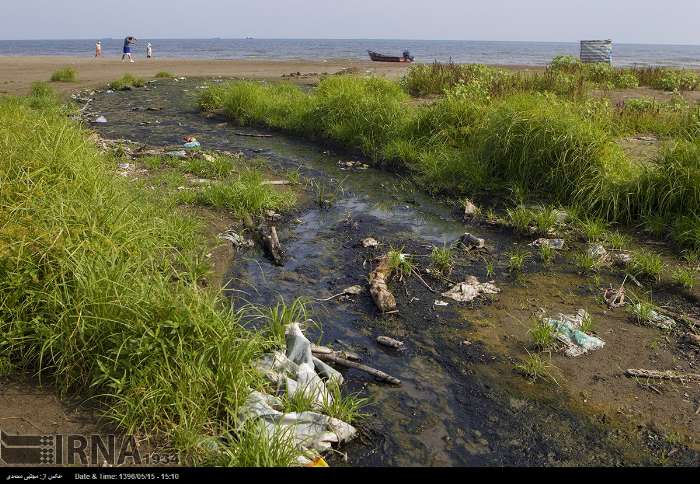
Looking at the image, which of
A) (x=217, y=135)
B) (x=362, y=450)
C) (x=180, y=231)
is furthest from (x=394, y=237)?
(x=217, y=135)

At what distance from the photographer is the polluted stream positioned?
11.7 ft

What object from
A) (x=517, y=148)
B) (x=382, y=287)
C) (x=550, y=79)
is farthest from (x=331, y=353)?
(x=550, y=79)

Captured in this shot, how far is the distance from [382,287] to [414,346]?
0.91 m

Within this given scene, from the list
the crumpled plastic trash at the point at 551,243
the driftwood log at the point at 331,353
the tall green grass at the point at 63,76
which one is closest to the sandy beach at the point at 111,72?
the tall green grass at the point at 63,76

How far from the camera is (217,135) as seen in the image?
1323 cm

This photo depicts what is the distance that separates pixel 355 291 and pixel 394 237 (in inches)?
68.7

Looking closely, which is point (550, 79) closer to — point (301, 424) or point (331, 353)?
point (331, 353)

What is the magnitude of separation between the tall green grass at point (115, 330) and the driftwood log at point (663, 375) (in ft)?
9.39

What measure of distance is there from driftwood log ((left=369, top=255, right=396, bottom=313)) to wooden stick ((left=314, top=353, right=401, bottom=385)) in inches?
40.6

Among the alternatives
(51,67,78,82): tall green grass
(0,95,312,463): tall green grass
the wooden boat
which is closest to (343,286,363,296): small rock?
(0,95,312,463): tall green grass

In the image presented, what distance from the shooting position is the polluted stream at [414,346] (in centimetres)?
357

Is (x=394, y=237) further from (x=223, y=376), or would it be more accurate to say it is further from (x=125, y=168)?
(x=125, y=168)

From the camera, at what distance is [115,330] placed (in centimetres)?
363

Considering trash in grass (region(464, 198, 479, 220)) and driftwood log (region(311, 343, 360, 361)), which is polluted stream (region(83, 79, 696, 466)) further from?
trash in grass (region(464, 198, 479, 220))
